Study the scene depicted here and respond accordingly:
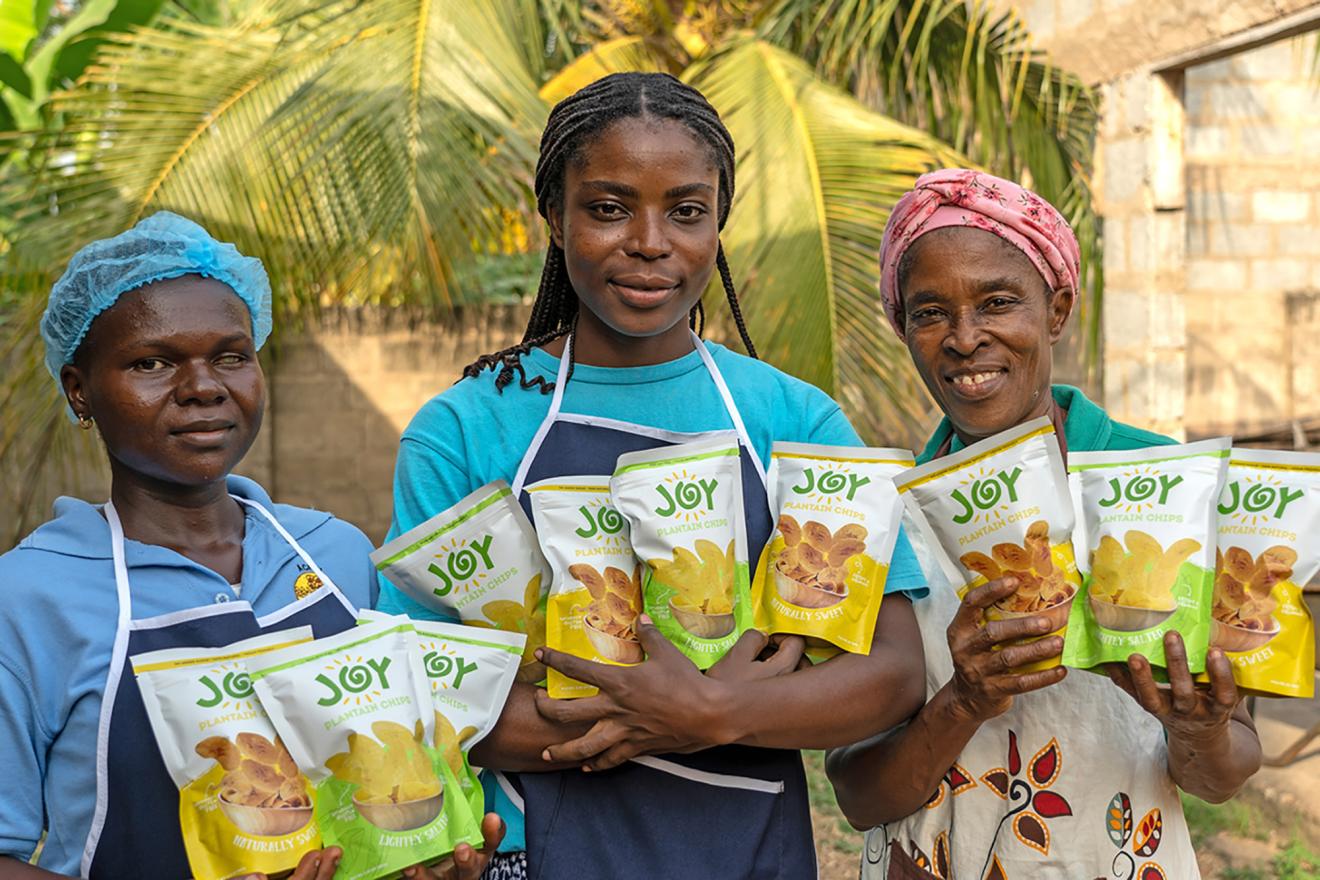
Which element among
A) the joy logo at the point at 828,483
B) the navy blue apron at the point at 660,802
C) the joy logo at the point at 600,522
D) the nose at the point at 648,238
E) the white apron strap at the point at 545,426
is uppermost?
the nose at the point at 648,238

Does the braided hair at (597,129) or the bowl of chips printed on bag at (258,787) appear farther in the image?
the braided hair at (597,129)

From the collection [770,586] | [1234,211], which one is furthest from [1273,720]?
[770,586]

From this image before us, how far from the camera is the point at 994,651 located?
67.9 inches

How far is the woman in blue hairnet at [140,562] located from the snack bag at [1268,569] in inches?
39.9

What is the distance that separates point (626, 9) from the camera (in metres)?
7.68

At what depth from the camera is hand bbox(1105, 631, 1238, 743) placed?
1654mm

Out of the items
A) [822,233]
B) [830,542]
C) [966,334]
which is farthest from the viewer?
[822,233]

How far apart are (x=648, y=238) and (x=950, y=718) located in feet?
2.65

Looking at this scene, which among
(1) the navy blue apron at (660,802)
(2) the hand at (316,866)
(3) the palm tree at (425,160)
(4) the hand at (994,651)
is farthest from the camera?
(3) the palm tree at (425,160)

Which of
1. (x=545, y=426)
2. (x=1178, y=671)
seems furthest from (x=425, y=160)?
(x=1178, y=671)

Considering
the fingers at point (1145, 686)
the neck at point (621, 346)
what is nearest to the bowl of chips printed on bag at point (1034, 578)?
the fingers at point (1145, 686)

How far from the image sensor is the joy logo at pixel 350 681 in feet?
5.36

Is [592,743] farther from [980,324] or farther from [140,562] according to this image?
[980,324]

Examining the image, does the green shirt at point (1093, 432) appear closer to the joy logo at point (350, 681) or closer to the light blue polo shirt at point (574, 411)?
the light blue polo shirt at point (574, 411)
